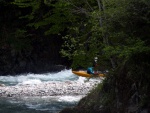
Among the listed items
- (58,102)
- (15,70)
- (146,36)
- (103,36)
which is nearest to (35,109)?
(58,102)

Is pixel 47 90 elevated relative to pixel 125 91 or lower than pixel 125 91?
lower

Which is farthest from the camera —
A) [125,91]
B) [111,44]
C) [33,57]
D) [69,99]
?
[33,57]

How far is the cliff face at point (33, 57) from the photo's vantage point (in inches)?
839

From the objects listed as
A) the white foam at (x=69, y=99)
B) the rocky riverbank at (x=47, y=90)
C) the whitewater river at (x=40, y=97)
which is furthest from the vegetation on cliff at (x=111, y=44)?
the rocky riverbank at (x=47, y=90)

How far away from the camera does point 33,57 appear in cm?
2216

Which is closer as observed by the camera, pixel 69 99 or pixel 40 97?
pixel 69 99

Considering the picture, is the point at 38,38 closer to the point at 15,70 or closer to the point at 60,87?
the point at 15,70

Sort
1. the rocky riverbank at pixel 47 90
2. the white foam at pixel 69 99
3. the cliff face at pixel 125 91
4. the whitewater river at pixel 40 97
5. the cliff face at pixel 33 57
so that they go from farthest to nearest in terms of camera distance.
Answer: the cliff face at pixel 33 57
the rocky riverbank at pixel 47 90
the white foam at pixel 69 99
the whitewater river at pixel 40 97
the cliff face at pixel 125 91

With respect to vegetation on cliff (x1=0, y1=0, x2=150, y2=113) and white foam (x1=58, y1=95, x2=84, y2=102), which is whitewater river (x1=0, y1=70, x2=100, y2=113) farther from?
vegetation on cliff (x1=0, y1=0, x2=150, y2=113)

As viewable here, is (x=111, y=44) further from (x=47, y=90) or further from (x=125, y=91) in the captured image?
(x=47, y=90)

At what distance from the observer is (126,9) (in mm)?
6051

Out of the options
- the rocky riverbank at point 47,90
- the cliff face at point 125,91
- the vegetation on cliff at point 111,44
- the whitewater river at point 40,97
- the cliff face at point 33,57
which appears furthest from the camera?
the cliff face at point 33,57

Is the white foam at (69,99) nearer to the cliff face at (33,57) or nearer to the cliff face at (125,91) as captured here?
the cliff face at (125,91)

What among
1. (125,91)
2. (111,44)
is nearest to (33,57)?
(111,44)
